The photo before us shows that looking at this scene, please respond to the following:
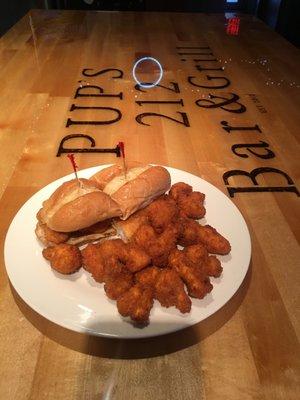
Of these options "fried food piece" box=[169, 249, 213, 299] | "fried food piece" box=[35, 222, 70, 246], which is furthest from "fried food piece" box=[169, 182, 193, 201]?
"fried food piece" box=[35, 222, 70, 246]

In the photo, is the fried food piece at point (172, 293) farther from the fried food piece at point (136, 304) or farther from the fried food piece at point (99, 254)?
the fried food piece at point (99, 254)

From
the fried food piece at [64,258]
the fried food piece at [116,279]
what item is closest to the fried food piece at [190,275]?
the fried food piece at [116,279]

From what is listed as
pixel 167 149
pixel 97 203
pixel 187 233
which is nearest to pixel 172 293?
pixel 187 233

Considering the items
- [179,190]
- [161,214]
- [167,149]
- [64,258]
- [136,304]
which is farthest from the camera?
[167,149]

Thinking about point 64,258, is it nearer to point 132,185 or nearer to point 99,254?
point 99,254

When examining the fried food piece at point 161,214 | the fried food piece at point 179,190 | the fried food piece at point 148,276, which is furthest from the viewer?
the fried food piece at point 179,190
